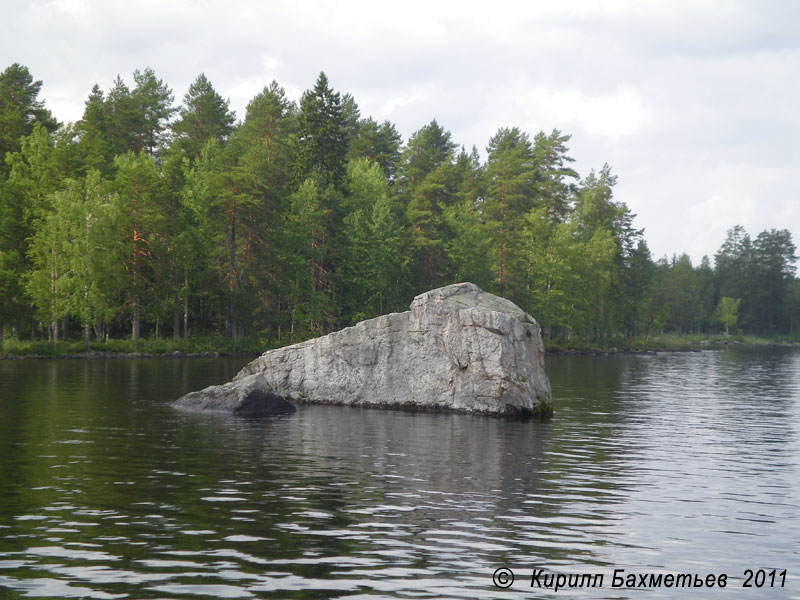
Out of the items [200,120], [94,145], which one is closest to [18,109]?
[94,145]

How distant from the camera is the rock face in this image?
28219 mm

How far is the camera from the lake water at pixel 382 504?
381 inches

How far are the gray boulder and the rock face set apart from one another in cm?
21

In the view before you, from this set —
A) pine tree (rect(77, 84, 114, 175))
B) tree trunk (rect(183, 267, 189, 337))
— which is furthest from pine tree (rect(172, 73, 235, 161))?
tree trunk (rect(183, 267, 189, 337))

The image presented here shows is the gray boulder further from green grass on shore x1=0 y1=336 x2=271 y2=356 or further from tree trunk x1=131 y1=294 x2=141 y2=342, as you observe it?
tree trunk x1=131 y1=294 x2=141 y2=342

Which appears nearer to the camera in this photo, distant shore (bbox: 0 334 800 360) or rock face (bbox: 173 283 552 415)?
rock face (bbox: 173 283 552 415)

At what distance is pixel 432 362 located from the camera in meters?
29.5

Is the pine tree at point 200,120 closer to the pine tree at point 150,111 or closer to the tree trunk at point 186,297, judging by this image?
the pine tree at point 150,111

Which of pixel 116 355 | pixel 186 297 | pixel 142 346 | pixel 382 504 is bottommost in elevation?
pixel 382 504

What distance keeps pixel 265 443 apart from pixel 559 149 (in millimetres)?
106757

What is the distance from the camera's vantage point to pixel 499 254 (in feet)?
328

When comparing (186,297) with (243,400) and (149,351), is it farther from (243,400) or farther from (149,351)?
(243,400)

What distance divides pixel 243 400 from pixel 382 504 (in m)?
14.5

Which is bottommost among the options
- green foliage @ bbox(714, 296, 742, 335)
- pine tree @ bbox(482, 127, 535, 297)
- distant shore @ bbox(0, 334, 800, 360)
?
distant shore @ bbox(0, 334, 800, 360)
